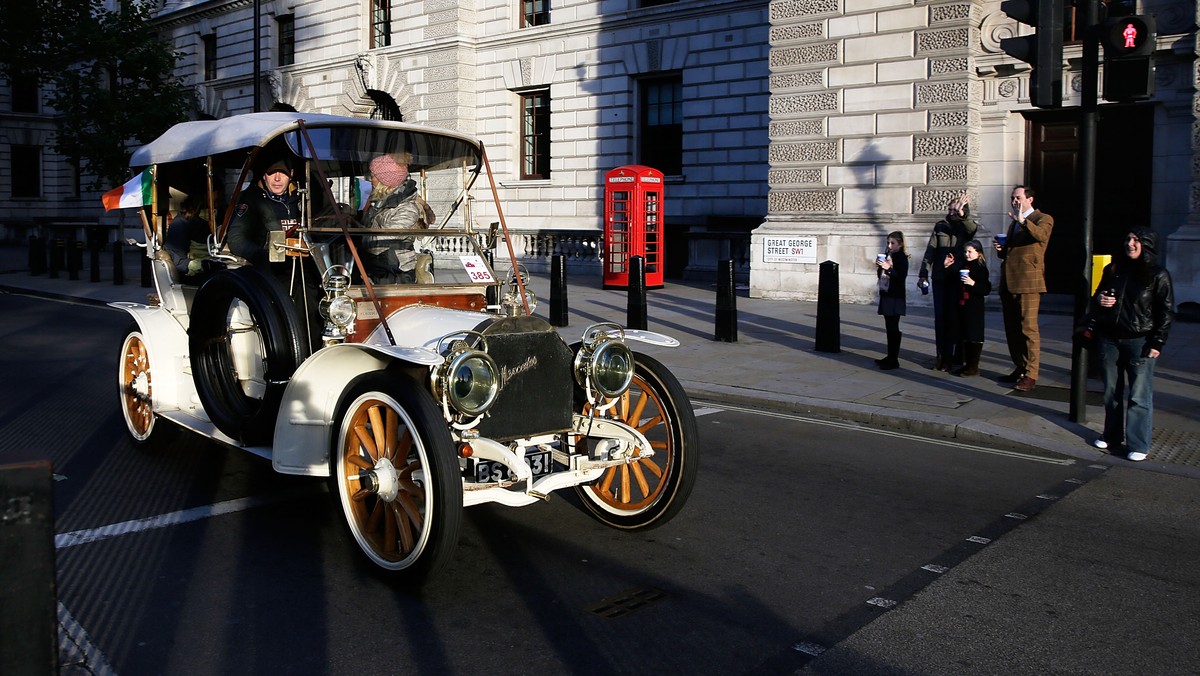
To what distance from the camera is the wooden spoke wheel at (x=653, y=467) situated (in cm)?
548

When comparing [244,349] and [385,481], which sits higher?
[244,349]

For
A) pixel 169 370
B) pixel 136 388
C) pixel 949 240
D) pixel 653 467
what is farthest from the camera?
pixel 949 240

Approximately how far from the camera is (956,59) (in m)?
17.1

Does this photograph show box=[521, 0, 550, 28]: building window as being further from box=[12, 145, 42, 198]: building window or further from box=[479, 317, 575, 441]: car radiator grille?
box=[12, 145, 42, 198]: building window

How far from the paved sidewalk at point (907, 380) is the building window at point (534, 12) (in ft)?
45.5

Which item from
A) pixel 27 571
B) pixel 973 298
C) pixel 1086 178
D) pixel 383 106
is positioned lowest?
pixel 27 571

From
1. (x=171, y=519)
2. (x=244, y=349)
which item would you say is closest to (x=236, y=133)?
(x=244, y=349)

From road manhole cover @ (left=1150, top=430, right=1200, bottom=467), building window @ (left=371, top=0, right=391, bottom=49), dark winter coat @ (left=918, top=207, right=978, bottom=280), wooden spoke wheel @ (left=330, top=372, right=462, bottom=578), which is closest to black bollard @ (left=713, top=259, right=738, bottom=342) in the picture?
dark winter coat @ (left=918, top=207, right=978, bottom=280)

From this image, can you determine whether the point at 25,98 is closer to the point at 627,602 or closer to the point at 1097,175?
Result: the point at 1097,175

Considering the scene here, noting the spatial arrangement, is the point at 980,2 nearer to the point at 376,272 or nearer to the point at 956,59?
the point at 956,59

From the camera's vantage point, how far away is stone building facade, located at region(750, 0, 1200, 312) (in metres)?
16.3

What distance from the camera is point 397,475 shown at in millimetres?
4879

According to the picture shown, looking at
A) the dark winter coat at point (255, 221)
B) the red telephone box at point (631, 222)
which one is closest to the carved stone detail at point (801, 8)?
the red telephone box at point (631, 222)

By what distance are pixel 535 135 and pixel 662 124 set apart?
4118mm
